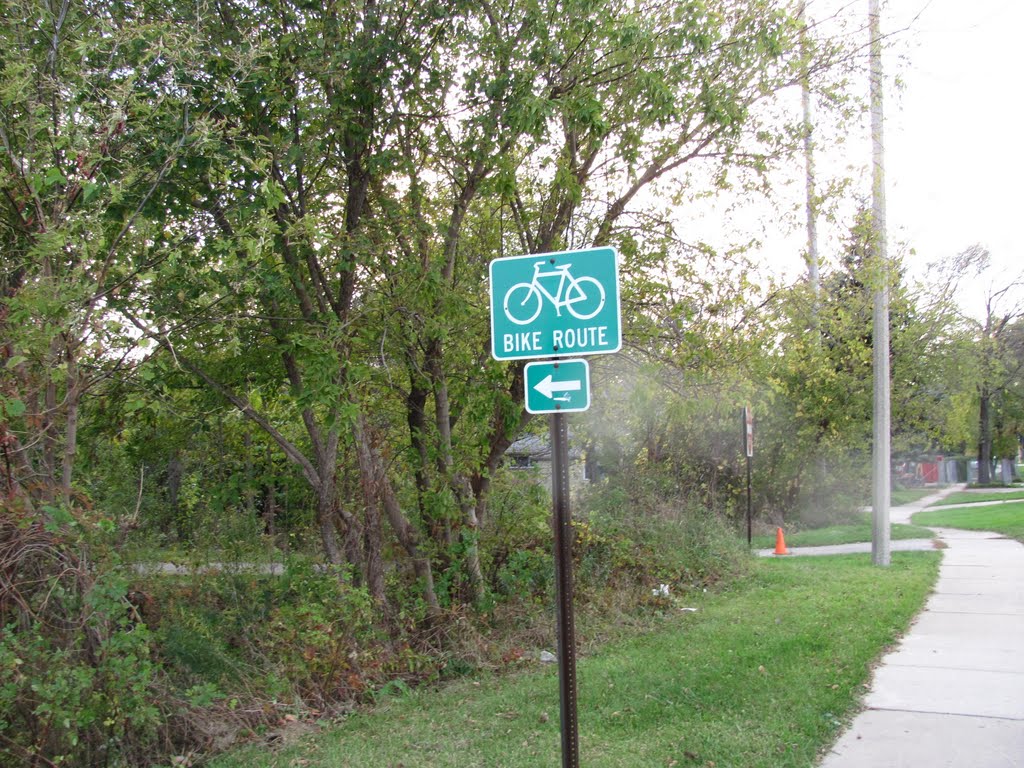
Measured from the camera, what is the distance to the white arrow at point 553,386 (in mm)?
4289

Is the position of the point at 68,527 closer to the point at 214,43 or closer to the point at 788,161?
the point at 214,43

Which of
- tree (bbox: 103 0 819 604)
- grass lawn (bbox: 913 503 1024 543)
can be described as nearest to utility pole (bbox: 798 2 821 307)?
tree (bbox: 103 0 819 604)

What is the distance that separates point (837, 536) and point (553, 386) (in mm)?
16625

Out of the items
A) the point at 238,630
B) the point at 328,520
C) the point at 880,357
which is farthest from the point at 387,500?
the point at 880,357

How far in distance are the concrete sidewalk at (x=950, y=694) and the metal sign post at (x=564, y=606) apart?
85.1 inches

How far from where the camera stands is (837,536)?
19219mm

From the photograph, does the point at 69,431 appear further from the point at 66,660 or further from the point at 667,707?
the point at 667,707

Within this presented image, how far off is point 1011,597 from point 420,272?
836cm

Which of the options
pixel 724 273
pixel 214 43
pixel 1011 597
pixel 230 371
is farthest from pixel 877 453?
pixel 214 43

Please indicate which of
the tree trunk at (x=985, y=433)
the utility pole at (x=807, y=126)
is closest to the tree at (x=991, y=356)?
the tree trunk at (x=985, y=433)

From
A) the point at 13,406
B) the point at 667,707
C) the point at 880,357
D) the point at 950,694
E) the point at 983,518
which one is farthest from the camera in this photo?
the point at 983,518

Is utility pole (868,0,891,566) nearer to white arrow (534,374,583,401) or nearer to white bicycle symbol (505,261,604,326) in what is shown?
white bicycle symbol (505,261,604,326)

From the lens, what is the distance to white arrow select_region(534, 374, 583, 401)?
14.1ft

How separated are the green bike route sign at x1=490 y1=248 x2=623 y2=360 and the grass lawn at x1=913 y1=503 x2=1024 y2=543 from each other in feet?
56.1
